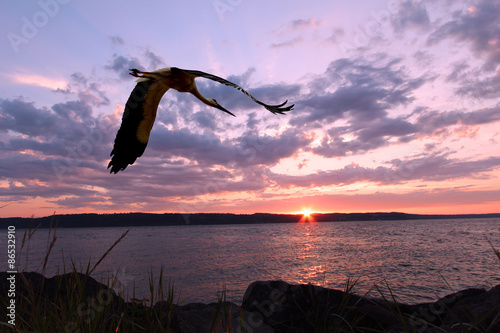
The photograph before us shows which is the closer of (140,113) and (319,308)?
(140,113)

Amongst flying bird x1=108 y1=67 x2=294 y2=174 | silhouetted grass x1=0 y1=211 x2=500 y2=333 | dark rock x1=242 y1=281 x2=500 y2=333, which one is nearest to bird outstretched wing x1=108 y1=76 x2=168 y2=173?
flying bird x1=108 y1=67 x2=294 y2=174

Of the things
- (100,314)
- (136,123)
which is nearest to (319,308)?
(100,314)

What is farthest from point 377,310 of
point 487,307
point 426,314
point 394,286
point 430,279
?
point 430,279

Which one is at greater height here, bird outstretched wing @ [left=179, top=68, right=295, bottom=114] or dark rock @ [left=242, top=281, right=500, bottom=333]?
bird outstretched wing @ [left=179, top=68, right=295, bottom=114]

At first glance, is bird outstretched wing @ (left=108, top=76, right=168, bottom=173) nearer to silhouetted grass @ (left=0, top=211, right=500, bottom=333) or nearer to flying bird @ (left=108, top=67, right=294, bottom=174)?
flying bird @ (left=108, top=67, right=294, bottom=174)

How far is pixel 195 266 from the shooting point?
23109 millimetres

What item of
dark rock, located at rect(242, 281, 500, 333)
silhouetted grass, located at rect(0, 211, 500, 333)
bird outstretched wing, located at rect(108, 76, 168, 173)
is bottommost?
dark rock, located at rect(242, 281, 500, 333)

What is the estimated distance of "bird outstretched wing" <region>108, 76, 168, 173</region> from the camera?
244cm

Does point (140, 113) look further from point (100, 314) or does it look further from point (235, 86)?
point (100, 314)

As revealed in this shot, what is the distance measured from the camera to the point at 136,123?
2.50 meters

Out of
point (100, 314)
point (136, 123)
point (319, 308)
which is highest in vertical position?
point (136, 123)

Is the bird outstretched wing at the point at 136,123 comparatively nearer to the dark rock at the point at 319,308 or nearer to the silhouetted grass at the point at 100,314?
the silhouetted grass at the point at 100,314

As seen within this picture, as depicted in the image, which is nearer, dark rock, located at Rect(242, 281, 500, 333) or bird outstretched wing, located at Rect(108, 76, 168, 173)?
bird outstretched wing, located at Rect(108, 76, 168, 173)

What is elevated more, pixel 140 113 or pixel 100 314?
pixel 140 113
